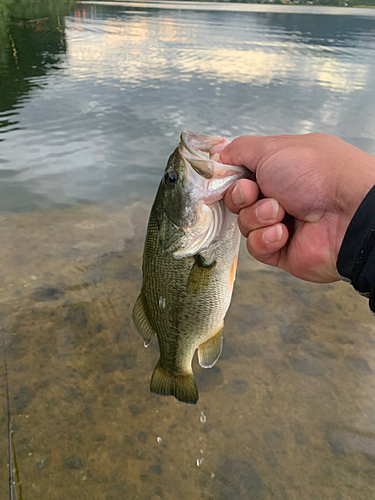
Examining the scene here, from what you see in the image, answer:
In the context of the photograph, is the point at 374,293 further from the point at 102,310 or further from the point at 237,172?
the point at 102,310

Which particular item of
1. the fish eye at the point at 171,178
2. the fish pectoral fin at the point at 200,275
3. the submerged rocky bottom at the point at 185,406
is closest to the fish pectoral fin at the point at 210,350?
the fish pectoral fin at the point at 200,275

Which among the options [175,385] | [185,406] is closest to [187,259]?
[175,385]

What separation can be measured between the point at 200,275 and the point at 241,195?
1.61 feet

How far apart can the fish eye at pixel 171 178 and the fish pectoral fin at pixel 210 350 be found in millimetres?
1024

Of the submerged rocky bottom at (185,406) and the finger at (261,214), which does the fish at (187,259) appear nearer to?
the finger at (261,214)

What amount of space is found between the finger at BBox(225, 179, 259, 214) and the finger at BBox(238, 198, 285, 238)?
4 cm

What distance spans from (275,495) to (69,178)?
6566 mm

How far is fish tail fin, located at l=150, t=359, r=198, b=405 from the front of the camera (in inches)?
87.9

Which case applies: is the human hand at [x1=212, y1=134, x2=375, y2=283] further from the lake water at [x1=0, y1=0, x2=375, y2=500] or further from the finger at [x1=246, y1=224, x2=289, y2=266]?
the lake water at [x1=0, y1=0, x2=375, y2=500]

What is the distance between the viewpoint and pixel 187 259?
6.48ft

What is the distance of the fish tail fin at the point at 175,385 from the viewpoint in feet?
7.32

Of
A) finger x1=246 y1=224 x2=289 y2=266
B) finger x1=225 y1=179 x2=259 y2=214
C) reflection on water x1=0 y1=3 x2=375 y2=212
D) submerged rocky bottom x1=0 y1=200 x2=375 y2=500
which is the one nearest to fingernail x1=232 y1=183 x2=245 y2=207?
finger x1=225 y1=179 x2=259 y2=214

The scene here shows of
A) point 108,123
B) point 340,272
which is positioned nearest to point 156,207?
point 340,272

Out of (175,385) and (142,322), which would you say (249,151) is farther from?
(175,385)
